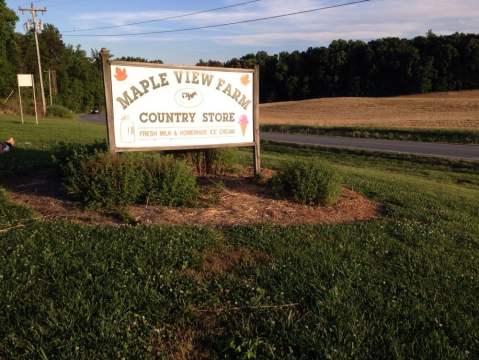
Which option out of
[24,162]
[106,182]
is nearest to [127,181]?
[106,182]

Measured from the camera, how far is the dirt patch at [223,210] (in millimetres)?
4953

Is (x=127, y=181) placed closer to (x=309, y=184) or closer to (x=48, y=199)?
(x=48, y=199)

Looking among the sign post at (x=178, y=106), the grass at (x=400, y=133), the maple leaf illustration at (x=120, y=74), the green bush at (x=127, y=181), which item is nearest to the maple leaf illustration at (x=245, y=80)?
the sign post at (x=178, y=106)

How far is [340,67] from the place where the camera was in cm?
9375

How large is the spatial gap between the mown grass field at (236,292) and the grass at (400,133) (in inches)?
891

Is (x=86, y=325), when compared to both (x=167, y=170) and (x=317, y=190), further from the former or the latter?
(x=317, y=190)

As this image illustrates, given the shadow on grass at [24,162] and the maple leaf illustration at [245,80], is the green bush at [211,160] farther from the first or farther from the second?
the shadow on grass at [24,162]

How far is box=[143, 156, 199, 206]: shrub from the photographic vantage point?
544 cm

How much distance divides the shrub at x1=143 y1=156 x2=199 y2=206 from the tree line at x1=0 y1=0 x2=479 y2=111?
68.5 meters

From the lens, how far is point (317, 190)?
587 centimetres

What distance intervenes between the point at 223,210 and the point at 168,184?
77 centimetres

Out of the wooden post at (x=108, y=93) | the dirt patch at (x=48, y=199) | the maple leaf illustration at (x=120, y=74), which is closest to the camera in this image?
the dirt patch at (x=48, y=199)

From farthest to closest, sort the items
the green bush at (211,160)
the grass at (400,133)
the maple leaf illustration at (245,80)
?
1. the grass at (400,133)
2. the green bush at (211,160)
3. the maple leaf illustration at (245,80)

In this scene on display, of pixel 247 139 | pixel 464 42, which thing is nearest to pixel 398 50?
pixel 464 42
